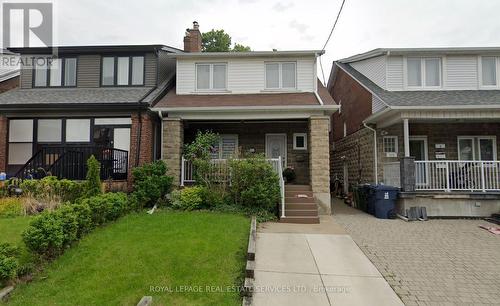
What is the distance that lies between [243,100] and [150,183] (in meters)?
4.89

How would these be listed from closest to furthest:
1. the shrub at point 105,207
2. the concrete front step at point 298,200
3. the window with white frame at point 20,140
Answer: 1. the shrub at point 105,207
2. the concrete front step at point 298,200
3. the window with white frame at point 20,140

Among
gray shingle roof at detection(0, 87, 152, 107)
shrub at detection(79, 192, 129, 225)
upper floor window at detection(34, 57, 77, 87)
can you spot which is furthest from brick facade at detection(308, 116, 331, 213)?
upper floor window at detection(34, 57, 77, 87)

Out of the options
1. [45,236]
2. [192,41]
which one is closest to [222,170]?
[45,236]

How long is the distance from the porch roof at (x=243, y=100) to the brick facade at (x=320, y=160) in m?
0.84

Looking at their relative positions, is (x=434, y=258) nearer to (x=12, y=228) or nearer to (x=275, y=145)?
(x=275, y=145)

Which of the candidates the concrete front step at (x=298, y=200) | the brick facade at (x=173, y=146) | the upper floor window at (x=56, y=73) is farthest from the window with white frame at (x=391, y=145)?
the upper floor window at (x=56, y=73)

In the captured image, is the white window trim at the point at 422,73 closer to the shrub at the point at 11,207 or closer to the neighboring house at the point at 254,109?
the neighboring house at the point at 254,109

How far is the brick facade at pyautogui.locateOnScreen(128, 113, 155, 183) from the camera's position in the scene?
11.6 metres

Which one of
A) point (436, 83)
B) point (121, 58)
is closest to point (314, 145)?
point (436, 83)

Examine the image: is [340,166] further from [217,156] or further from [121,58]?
[121,58]

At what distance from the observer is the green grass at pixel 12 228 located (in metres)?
6.31

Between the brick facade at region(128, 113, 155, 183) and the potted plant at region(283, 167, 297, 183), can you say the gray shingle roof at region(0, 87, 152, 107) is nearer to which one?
the brick facade at region(128, 113, 155, 183)

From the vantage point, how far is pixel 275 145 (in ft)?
46.4

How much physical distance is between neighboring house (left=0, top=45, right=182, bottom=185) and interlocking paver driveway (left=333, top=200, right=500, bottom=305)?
8293 millimetres
